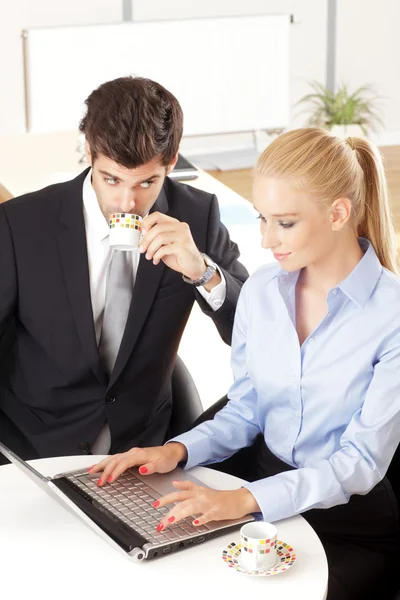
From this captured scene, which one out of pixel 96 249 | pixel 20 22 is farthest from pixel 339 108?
pixel 96 249

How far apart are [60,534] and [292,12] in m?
6.38

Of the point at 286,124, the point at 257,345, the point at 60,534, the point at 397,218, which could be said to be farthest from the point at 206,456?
the point at 286,124

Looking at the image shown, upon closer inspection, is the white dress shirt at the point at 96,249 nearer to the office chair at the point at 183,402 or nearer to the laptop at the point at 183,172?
the office chair at the point at 183,402

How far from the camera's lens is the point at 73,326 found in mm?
2477

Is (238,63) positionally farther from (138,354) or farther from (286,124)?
(138,354)

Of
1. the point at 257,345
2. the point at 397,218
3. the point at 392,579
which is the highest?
the point at 257,345

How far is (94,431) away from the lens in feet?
8.32

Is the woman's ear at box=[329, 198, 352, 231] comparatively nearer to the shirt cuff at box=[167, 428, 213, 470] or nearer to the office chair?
the shirt cuff at box=[167, 428, 213, 470]

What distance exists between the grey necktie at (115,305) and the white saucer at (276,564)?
0.82m

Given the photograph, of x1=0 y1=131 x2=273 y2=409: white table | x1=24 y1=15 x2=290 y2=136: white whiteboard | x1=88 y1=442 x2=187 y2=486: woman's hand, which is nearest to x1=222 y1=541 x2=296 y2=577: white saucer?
x1=88 y1=442 x2=187 y2=486: woman's hand

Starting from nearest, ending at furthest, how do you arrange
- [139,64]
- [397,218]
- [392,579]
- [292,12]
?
[392,579] < [397,218] < [139,64] < [292,12]

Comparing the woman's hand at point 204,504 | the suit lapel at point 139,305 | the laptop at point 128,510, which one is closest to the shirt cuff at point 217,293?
the suit lapel at point 139,305

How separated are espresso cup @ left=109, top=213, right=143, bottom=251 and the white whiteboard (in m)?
4.77

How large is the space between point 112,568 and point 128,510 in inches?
6.1
